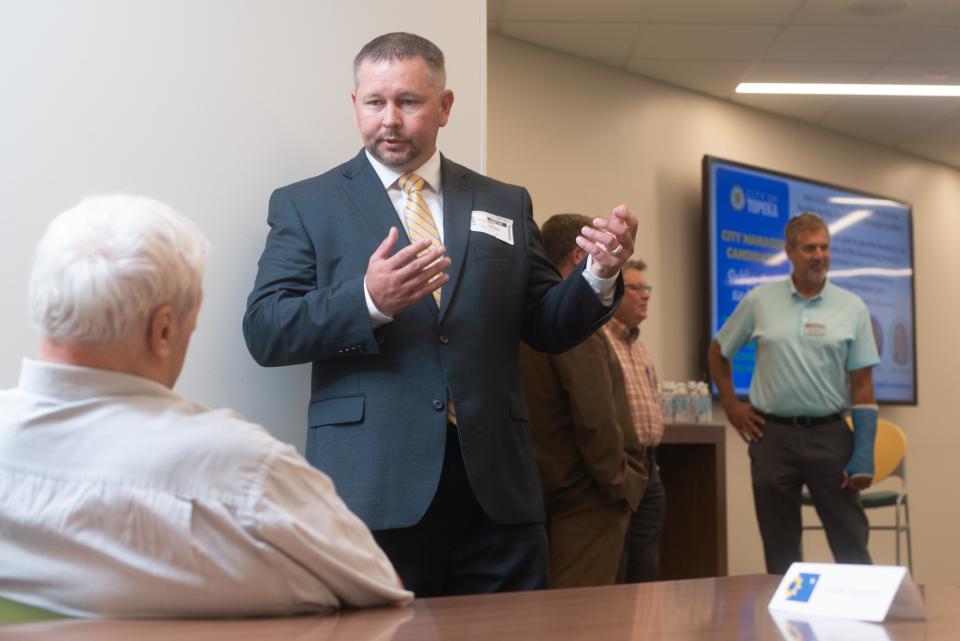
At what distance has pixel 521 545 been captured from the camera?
2.22 meters

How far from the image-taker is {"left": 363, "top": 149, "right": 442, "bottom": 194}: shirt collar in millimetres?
2404

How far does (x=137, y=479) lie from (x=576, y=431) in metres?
2.36

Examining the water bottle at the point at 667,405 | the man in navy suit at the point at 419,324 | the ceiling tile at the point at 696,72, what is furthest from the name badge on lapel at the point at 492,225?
the ceiling tile at the point at 696,72

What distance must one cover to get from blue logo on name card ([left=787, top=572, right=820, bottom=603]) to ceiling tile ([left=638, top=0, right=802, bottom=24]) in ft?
16.3

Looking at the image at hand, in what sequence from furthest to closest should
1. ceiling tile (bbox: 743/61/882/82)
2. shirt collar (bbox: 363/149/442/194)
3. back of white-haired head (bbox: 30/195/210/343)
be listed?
ceiling tile (bbox: 743/61/882/82), shirt collar (bbox: 363/149/442/194), back of white-haired head (bbox: 30/195/210/343)

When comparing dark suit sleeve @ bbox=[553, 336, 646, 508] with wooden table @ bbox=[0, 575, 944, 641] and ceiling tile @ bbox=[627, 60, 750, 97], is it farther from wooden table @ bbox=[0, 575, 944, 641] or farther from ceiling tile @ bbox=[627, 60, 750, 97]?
ceiling tile @ bbox=[627, 60, 750, 97]

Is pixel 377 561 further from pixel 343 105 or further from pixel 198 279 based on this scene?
pixel 343 105

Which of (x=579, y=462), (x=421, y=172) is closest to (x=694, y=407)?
(x=579, y=462)

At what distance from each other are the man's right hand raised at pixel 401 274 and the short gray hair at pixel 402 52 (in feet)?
1.67

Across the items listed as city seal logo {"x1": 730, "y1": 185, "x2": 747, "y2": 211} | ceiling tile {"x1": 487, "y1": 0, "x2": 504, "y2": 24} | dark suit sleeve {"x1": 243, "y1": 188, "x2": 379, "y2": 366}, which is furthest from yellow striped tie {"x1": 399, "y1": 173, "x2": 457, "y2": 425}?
city seal logo {"x1": 730, "y1": 185, "x2": 747, "y2": 211}

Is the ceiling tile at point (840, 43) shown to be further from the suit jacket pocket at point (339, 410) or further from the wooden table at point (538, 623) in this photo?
the wooden table at point (538, 623)

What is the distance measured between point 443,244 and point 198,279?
1122 mm

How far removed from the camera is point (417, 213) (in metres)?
2.38

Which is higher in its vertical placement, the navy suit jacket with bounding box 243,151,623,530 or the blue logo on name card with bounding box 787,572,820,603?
the navy suit jacket with bounding box 243,151,623,530
